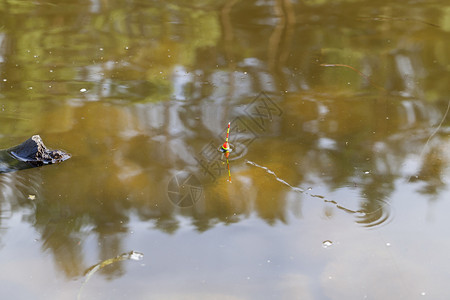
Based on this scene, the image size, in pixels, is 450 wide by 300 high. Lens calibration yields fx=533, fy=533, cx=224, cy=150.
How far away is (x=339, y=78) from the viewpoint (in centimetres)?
392

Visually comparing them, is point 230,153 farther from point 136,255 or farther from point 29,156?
point 29,156

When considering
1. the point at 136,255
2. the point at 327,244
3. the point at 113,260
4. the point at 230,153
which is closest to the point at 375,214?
the point at 327,244

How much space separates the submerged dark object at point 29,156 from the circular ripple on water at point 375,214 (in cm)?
173

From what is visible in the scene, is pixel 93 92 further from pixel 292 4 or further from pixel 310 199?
pixel 292 4

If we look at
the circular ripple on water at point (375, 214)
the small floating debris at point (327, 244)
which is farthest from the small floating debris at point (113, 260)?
the circular ripple on water at point (375, 214)

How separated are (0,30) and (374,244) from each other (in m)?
3.74

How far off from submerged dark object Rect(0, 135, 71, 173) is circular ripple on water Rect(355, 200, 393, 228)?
1734 mm

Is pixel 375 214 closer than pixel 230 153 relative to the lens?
Yes

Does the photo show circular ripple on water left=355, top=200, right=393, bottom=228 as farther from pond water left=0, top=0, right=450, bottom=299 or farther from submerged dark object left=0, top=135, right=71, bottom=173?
submerged dark object left=0, top=135, right=71, bottom=173

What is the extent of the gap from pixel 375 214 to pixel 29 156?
198 centimetres

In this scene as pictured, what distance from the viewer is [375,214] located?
9.04ft

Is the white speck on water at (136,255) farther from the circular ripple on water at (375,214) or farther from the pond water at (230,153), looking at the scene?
the circular ripple on water at (375,214)

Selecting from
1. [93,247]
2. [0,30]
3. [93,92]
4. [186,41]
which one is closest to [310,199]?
[93,247]

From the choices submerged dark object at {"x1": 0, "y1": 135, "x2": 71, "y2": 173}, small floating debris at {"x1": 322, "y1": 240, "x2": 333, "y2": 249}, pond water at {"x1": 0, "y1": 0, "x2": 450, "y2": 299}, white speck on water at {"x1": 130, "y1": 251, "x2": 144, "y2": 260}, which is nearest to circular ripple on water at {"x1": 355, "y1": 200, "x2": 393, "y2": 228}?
pond water at {"x1": 0, "y1": 0, "x2": 450, "y2": 299}
